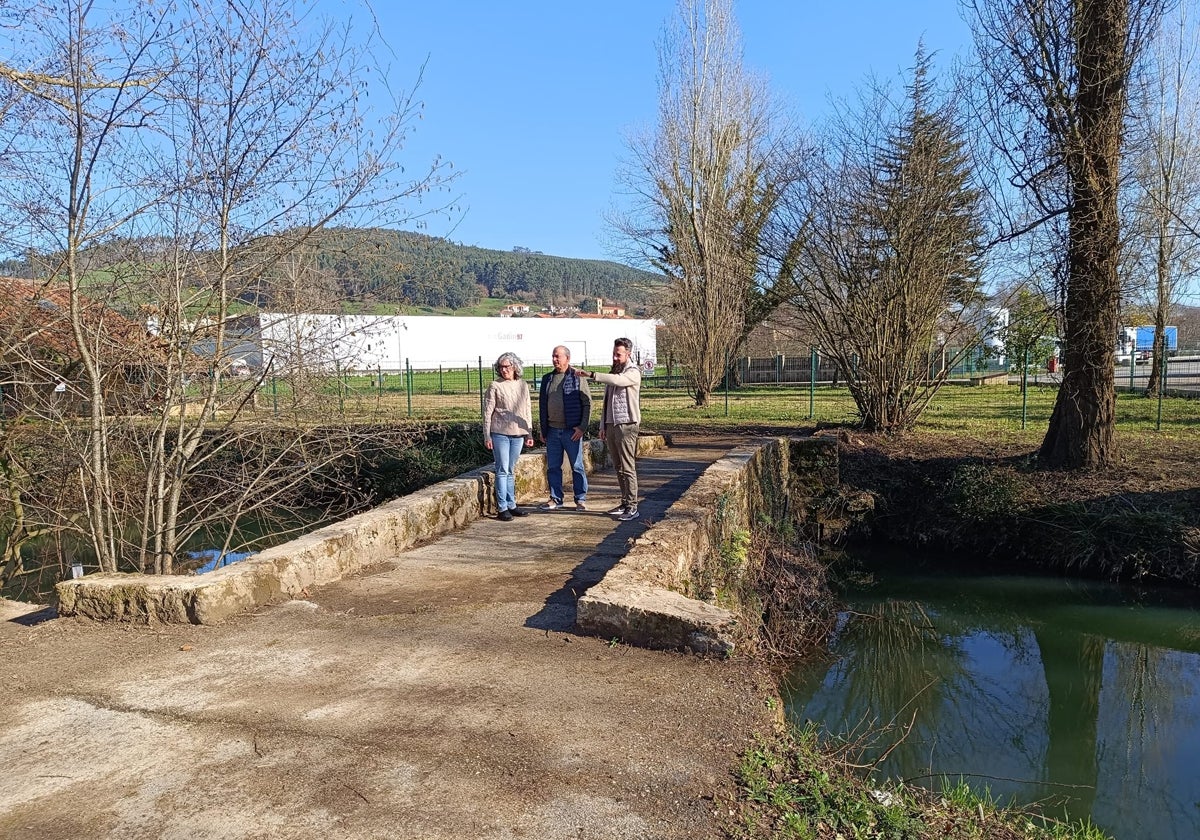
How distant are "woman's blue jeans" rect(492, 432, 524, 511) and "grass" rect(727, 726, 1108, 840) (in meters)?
4.40

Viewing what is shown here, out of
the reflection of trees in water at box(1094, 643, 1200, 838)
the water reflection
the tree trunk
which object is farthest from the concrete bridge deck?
the tree trunk

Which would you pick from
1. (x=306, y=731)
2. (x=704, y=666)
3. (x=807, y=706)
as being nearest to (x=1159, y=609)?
(x=807, y=706)

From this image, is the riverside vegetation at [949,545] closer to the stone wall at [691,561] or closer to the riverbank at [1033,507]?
the riverbank at [1033,507]

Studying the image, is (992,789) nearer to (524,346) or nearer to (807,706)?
(807,706)

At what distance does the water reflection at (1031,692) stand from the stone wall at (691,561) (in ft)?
4.83

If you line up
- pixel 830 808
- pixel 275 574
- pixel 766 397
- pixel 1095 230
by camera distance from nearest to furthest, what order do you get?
pixel 830 808 → pixel 275 574 → pixel 1095 230 → pixel 766 397

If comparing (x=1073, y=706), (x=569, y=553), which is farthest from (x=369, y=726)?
(x=1073, y=706)

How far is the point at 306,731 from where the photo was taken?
332 centimetres

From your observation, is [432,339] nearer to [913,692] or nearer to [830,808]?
[913,692]

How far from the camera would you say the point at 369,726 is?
335cm

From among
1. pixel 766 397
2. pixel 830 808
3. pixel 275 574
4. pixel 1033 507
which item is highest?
pixel 766 397

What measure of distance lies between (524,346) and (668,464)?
146ft

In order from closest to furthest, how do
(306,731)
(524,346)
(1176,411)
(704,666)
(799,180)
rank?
(306,731)
(704,666)
(799,180)
(1176,411)
(524,346)

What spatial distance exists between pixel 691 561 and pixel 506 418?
2.28 metres
